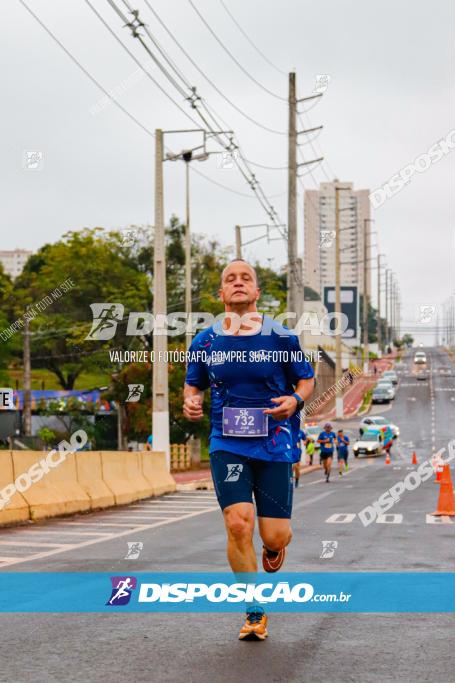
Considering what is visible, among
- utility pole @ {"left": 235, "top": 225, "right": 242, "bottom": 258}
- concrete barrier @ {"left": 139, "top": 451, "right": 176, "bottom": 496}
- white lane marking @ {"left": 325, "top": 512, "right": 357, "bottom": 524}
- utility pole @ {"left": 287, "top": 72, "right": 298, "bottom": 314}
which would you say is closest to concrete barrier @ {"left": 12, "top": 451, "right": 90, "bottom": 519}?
white lane marking @ {"left": 325, "top": 512, "right": 357, "bottom": 524}

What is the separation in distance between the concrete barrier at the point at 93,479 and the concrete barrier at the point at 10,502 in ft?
10.1

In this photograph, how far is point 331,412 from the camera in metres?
83.7

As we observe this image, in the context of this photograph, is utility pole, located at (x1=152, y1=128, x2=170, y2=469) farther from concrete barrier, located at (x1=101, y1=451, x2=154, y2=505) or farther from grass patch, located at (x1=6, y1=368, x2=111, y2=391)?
grass patch, located at (x1=6, y1=368, x2=111, y2=391)

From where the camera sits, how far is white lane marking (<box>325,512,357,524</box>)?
51.7 ft

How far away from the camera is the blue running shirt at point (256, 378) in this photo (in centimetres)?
603

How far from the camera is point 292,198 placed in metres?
40.9

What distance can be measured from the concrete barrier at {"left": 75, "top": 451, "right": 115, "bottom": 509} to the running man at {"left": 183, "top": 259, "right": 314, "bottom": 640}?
1322 centimetres

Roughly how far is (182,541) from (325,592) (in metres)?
5.14

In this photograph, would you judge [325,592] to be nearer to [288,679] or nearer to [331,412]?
[288,679]

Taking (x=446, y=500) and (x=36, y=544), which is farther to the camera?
(x=446, y=500)

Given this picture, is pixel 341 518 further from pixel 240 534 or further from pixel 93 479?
pixel 240 534

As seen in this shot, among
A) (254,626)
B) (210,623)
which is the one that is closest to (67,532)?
(210,623)

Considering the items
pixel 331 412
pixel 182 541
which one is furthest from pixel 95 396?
pixel 182 541

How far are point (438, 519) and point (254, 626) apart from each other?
35.5ft
